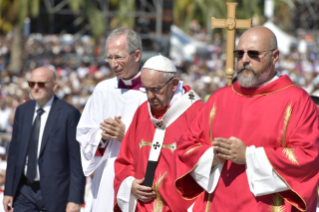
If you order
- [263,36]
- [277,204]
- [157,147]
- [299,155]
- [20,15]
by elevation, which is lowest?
[277,204]

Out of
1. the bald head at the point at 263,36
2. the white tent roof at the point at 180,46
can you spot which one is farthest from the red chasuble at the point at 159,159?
the white tent roof at the point at 180,46

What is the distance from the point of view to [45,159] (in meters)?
4.80

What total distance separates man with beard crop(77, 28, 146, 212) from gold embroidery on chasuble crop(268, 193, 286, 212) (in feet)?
5.24

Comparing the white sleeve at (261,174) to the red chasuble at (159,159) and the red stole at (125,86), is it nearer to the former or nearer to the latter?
the red chasuble at (159,159)

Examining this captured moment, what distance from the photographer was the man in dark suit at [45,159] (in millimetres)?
4781

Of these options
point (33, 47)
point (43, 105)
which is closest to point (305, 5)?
point (33, 47)

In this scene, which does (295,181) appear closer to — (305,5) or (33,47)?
(33,47)

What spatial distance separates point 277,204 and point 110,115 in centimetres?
195

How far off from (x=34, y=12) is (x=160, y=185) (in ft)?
52.4

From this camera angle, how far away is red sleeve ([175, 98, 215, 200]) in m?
3.38

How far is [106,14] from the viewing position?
21.5m

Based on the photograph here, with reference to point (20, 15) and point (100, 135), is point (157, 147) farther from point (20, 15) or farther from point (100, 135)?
point (20, 15)

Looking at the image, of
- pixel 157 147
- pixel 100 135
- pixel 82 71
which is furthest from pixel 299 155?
pixel 82 71

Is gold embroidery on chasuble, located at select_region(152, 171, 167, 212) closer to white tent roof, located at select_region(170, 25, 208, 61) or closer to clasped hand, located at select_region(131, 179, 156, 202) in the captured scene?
clasped hand, located at select_region(131, 179, 156, 202)
